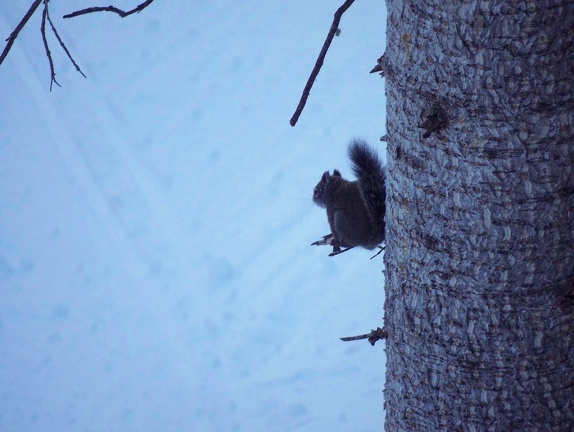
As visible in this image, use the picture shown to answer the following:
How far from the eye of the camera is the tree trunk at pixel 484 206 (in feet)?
2.06

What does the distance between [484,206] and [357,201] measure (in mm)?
1171

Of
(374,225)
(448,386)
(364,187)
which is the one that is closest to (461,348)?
(448,386)

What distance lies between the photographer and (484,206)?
658 mm

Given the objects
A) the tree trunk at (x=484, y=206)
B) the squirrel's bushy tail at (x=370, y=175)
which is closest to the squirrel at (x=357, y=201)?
the squirrel's bushy tail at (x=370, y=175)

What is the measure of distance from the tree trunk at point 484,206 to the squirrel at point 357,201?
0.59 meters

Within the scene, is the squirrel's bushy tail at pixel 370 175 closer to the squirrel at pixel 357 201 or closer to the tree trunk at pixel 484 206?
the squirrel at pixel 357 201

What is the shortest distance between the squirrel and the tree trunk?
0.59m

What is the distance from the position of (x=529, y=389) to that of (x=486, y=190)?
0.22 metres

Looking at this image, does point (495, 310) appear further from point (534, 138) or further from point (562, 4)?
point (562, 4)

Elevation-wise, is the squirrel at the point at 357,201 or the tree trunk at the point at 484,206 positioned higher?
the squirrel at the point at 357,201

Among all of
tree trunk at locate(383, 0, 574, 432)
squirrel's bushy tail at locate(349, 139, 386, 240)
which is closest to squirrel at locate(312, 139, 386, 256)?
squirrel's bushy tail at locate(349, 139, 386, 240)

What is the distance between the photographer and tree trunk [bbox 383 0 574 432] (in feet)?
2.06

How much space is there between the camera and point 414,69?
2.22ft

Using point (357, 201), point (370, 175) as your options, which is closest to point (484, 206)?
point (370, 175)
